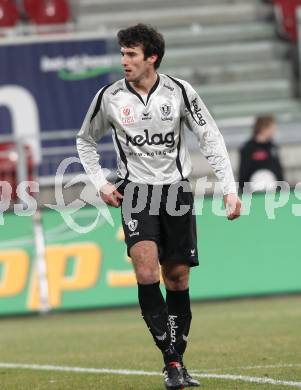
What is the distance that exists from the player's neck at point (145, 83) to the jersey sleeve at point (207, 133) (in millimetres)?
220

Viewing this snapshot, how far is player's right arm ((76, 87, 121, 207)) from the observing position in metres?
7.88

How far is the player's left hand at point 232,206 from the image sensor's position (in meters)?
7.65

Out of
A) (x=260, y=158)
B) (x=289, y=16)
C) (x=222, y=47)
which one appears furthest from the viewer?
(x=222, y=47)

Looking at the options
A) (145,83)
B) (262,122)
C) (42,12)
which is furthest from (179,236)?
(42,12)

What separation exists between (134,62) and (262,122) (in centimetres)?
942

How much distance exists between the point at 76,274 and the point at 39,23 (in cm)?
761

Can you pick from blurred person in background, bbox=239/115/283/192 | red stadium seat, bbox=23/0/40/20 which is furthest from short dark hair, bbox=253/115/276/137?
red stadium seat, bbox=23/0/40/20

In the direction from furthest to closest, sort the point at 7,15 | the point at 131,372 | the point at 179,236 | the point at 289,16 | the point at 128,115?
the point at 289,16
the point at 7,15
the point at 131,372
the point at 179,236
the point at 128,115

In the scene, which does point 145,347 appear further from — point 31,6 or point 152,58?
point 31,6

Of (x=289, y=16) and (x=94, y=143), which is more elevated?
(x=289, y=16)

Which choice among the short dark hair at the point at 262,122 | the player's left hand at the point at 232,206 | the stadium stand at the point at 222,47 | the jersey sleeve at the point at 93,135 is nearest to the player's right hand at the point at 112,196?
the jersey sleeve at the point at 93,135

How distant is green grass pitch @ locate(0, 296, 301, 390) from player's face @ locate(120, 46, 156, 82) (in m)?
1.99

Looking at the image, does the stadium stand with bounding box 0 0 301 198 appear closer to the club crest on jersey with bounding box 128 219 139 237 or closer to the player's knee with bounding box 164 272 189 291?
the player's knee with bounding box 164 272 189 291

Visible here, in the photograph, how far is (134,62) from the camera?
7.74 m
